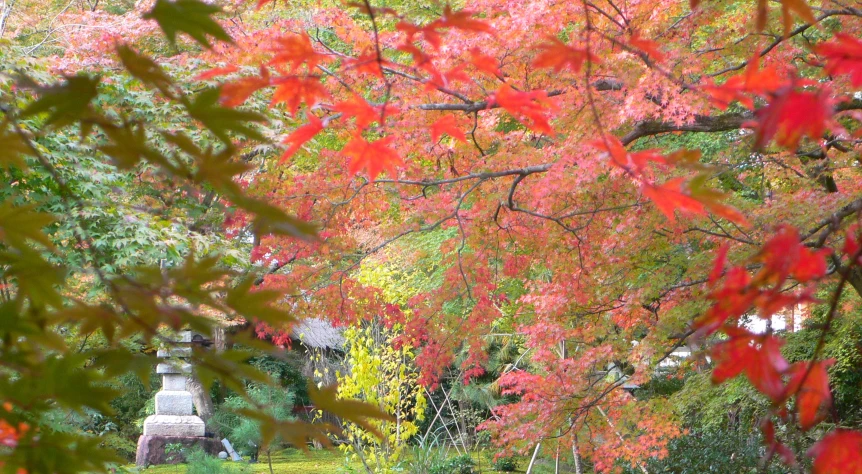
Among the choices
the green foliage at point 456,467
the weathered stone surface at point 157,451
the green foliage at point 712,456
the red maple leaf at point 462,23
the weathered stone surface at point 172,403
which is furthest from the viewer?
the weathered stone surface at point 172,403

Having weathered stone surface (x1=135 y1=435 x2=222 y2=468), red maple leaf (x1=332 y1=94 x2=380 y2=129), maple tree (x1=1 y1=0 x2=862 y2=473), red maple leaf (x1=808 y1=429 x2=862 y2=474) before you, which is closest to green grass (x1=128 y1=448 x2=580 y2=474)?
weathered stone surface (x1=135 y1=435 x2=222 y2=468)

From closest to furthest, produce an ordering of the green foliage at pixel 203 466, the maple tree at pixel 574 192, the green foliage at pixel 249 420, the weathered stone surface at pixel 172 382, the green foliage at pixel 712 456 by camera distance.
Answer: the maple tree at pixel 574 192 < the green foliage at pixel 712 456 < the green foliage at pixel 203 466 < the weathered stone surface at pixel 172 382 < the green foliage at pixel 249 420

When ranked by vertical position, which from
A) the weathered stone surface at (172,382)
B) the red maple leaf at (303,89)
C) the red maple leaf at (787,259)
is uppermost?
the weathered stone surface at (172,382)

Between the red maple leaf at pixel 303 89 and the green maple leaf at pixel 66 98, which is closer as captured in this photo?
the green maple leaf at pixel 66 98

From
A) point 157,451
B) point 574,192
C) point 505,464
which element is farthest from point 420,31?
point 157,451

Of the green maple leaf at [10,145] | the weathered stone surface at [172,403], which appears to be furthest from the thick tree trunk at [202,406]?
the green maple leaf at [10,145]

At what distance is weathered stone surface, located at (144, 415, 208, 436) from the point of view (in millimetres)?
8344

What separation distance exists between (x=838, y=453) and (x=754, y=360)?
0.33 ft

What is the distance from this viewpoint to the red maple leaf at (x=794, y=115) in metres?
0.60

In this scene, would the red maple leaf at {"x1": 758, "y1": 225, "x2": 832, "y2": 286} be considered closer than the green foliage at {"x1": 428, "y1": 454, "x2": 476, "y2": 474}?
Yes

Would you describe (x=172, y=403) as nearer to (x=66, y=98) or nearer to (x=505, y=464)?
(x=505, y=464)

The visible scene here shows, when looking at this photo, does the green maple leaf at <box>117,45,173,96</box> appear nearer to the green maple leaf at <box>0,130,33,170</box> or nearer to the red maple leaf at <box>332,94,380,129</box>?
the green maple leaf at <box>0,130,33,170</box>

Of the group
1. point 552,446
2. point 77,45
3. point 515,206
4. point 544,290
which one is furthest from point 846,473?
point 77,45

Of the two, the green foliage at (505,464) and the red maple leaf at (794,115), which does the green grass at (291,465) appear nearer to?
the green foliage at (505,464)
